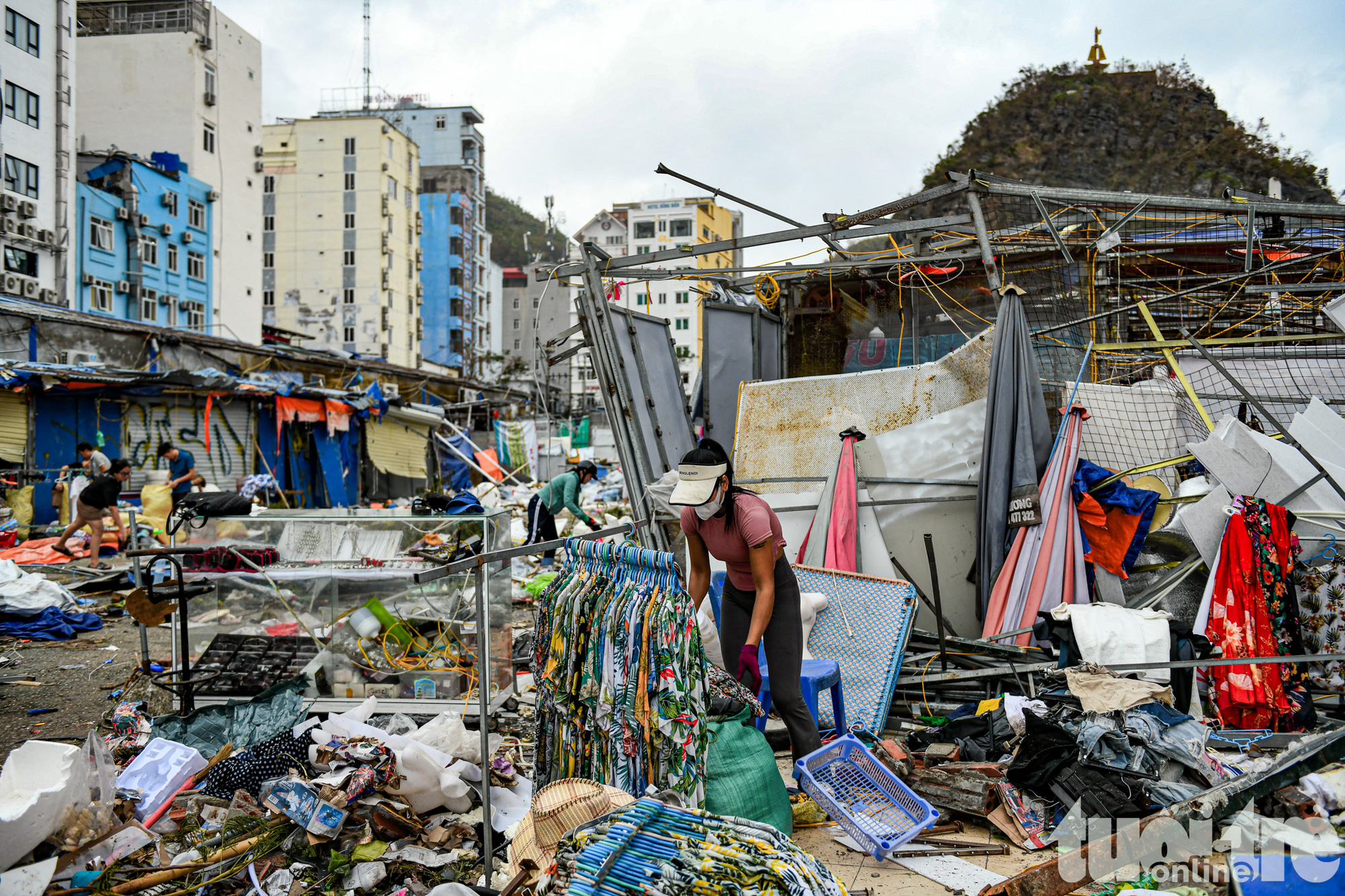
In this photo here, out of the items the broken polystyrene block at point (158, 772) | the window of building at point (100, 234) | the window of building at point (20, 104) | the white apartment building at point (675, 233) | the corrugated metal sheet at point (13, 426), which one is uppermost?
the white apartment building at point (675, 233)

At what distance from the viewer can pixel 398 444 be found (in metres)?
20.6

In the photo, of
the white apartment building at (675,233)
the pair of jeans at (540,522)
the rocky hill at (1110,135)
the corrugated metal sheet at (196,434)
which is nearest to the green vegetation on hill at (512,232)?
the white apartment building at (675,233)

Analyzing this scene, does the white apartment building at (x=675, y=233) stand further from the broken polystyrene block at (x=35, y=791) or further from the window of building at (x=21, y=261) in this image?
the broken polystyrene block at (x=35, y=791)

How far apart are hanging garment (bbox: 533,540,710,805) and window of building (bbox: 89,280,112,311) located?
89.0ft

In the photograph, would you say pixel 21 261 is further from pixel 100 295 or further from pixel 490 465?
pixel 490 465

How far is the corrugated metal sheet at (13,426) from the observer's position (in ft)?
42.4

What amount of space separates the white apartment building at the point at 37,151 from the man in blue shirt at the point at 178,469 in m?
8.99

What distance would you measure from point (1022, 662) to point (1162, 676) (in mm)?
812

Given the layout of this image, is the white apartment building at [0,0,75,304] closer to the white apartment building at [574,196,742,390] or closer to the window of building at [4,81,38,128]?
the window of building at [4,81,38,128]

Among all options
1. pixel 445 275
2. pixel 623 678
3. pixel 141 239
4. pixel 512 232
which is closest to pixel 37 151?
pixel 141 239

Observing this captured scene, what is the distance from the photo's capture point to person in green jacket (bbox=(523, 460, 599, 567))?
9953 millimetres

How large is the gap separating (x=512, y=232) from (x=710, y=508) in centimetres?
8388

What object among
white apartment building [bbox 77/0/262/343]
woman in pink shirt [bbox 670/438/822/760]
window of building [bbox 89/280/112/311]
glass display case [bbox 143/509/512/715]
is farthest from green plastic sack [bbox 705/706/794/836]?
white apartment building [bbox 77/0/262/343]

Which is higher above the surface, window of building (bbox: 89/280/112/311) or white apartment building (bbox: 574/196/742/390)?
white apartment building (bbox: 574/196/742/390)
